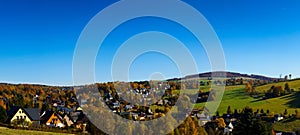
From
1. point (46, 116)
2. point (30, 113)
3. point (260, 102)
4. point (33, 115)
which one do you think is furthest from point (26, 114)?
point (260, 102)

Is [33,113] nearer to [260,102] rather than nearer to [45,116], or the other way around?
[45,116]

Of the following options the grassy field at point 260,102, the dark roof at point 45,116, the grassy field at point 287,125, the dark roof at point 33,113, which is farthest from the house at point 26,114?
the grassy field at point 287,125

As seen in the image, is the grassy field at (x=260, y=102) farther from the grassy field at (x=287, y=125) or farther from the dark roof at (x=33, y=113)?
the dark roof at (x=33, y=113)

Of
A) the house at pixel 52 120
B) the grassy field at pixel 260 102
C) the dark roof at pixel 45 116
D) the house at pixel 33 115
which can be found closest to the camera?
the house at pixel 33 115

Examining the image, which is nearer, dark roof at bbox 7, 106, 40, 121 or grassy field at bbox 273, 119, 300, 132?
dark roof at bbox 7, 106, 40, 121

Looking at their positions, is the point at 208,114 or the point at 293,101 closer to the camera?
the point at 208,114

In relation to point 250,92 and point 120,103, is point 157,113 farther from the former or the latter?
point 250,92

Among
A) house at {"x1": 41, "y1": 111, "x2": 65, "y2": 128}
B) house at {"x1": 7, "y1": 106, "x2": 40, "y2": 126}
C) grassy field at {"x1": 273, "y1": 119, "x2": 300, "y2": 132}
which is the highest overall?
house at {"x1": 7, "y1": 106, "x2": 40, "y2": 126}

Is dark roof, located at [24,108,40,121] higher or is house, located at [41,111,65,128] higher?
dark roof, located at [24,108,40,121]

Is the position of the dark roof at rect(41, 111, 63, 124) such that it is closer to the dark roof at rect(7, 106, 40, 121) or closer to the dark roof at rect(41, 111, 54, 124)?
the dark roof at rect(41, 111, 54, 124)

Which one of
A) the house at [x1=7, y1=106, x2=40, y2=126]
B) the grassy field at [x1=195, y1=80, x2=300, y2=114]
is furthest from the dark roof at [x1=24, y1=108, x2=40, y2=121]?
the grassy field at [x1=195, y1=80, x2=300, y2=114]

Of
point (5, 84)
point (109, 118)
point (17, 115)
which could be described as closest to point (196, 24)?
point (109, 118)
